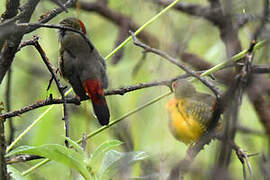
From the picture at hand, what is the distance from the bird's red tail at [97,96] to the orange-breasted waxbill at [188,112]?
2.22 ft

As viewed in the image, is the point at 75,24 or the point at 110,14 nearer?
the point at 75,24

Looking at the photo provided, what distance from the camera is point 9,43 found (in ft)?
4.84

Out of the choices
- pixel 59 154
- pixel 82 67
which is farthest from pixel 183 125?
pixel 59 154

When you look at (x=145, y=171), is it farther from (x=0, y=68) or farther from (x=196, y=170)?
(x=0, y=68)

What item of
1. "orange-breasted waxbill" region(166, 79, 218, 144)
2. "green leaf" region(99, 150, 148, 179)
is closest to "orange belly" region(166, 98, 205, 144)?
"orange-breasted waxbill" region(166, 79, 218, 144)

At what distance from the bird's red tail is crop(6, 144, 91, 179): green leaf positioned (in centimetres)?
91

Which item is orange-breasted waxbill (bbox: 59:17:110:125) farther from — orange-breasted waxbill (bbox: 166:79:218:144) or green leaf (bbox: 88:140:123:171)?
green leaf (bbox: 88:140:123:171)

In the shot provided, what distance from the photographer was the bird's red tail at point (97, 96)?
2.44 m

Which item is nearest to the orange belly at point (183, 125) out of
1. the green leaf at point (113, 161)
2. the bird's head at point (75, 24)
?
the bird's head at point (75, 24)

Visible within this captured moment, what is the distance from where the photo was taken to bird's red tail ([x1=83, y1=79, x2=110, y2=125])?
2.44m

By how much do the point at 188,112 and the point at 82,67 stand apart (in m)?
0.92

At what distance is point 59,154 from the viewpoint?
4.73 ft

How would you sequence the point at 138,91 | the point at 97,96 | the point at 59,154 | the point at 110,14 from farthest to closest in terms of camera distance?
the point at 110,14, the point at 138,91, the point at 97,96, the point at 59,154

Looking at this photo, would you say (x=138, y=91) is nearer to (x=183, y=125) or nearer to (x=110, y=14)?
(x=183, y=125)
